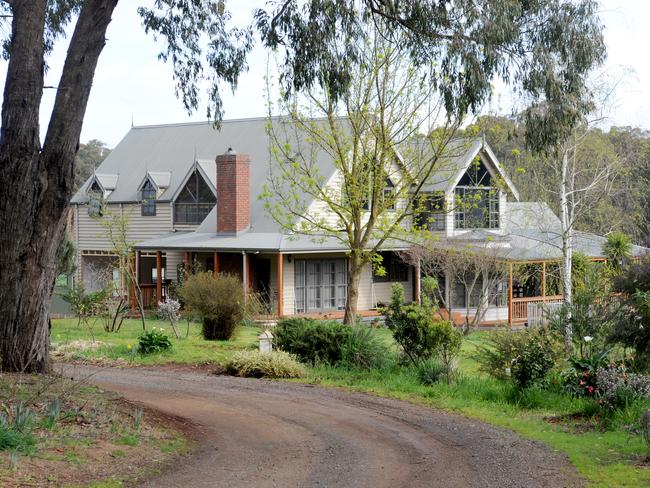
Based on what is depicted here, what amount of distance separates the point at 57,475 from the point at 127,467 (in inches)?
34.4

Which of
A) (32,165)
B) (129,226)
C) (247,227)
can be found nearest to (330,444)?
(32,165)

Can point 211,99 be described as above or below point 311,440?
above

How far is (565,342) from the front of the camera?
15.7 metres

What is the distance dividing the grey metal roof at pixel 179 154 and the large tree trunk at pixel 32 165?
19829 millimetres

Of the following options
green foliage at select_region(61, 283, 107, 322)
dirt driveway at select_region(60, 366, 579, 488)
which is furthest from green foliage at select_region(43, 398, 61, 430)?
green foliage at select_region(61, 283, 107, 322)

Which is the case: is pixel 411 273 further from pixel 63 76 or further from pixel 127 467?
pixel 127 467

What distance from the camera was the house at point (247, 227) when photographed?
30.6m

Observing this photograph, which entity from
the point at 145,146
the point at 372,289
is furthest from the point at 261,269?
the point at 145,146

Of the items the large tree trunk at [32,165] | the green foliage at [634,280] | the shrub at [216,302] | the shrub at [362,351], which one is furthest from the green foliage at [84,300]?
the green foliage at [634,280]

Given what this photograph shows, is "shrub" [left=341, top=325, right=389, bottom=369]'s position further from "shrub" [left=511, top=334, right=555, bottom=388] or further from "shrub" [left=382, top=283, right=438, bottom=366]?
"shrub" [left=511, top=334, right=555, bottom=388]

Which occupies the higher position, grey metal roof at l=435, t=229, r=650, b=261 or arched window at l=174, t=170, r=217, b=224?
arched window at l=174, t=170, r=217, b=224

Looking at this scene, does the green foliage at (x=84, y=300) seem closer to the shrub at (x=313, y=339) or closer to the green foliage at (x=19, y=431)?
the shrub at (x=313, y=339)

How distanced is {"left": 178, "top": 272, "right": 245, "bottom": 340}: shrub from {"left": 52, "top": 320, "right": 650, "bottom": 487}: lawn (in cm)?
55

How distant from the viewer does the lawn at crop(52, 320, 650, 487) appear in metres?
9.52
